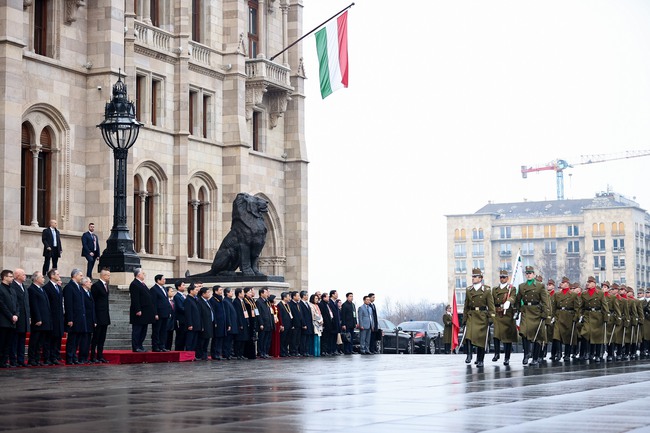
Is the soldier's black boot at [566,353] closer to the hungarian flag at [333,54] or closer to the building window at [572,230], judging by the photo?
the hungarian flag at [333,54]

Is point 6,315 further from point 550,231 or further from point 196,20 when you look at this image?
point 550,231

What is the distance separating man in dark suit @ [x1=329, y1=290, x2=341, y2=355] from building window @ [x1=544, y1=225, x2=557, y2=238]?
134 m

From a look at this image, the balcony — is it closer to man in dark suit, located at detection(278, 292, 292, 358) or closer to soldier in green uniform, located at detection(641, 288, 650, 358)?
man in dark suit, located at detection(278, 292, 292, 358)

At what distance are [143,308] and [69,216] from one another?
14119 mm

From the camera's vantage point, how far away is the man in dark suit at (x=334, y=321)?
1292 inches

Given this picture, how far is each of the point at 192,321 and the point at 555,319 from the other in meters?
8.37

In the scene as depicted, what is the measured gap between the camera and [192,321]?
27188 millimetres

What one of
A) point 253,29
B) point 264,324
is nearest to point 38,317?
point 264,324

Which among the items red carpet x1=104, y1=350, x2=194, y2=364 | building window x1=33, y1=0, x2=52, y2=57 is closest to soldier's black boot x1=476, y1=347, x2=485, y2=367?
red carpet x1=104, y1=350, x2=194, y2=364

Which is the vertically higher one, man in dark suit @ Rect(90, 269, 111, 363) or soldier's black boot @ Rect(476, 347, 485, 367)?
man in dark suit @ Rect(90, 269, 111, 363)

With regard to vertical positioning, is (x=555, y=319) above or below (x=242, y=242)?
below

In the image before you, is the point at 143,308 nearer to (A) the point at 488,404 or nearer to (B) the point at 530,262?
(A) the point at 488,404

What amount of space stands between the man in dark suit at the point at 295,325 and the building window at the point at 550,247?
444 feet

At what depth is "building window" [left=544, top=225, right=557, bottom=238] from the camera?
164 meters
